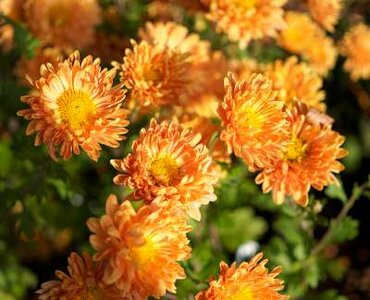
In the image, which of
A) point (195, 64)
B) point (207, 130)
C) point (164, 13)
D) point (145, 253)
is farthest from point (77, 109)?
point (164, 13)

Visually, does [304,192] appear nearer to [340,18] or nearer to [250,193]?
[250,193]

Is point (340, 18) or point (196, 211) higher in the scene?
point (196, 211)

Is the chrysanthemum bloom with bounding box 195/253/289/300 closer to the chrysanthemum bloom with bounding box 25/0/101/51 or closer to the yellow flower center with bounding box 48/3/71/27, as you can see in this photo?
the chrysanthemum bloom with bounding box 25/0/101/51

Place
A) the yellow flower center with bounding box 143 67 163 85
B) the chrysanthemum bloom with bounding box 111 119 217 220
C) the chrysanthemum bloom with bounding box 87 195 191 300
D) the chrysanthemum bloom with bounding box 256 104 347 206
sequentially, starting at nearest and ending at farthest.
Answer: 1. the chrysanthemum bloom with bounding box 87 195 191 300
2. the chrysanthemum bloom with bounding box 111 119 217 220
3. the chrysanthemum bloom with bounding box 256 104 347 206
4. the yellow flower center with bounding box 143 67 163 85

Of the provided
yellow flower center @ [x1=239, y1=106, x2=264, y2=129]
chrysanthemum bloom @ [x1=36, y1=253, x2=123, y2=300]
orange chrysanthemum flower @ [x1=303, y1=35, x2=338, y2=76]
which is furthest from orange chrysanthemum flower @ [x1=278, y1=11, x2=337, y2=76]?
chrysanthemum bloom @ [x1=36, y1=253, x2=123, y2=300]

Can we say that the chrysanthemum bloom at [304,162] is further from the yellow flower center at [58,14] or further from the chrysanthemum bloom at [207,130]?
the yellow flower center at [58,14]

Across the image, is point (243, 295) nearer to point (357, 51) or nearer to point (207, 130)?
point (207, 130)

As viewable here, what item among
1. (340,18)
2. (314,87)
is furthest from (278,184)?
(340,18)
